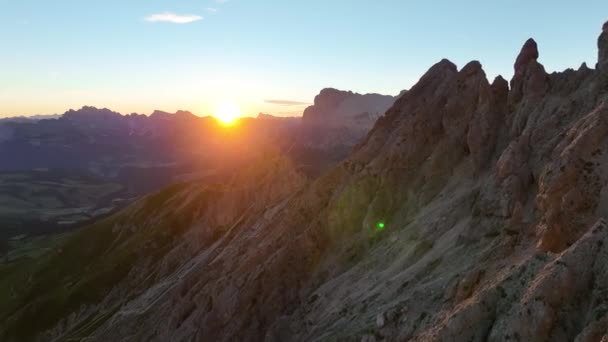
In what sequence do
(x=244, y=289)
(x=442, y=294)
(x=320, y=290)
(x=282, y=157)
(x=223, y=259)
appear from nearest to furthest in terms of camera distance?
(x=442, y=294)
(x=320, y=290)
(x=244, y=289)
(x=223, y=259)
(x=282, y=157)

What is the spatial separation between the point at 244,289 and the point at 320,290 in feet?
38.8

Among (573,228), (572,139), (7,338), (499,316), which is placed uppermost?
(572,139)

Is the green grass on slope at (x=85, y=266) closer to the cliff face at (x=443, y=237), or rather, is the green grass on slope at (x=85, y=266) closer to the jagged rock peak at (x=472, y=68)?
the cliff face at (x=443, y=237)

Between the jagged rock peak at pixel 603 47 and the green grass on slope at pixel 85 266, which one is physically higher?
the jagged rock peak at pixel 603 47

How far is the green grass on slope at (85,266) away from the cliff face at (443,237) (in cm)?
3470

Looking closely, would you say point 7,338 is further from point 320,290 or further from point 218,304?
point 320,290

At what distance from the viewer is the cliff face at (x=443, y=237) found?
2673 centimetres

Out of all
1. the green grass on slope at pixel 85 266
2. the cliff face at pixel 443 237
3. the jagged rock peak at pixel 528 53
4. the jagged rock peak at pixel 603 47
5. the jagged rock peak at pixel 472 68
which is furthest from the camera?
the green grass on slope at pixel 85 266

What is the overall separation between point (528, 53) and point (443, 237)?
29342 mm

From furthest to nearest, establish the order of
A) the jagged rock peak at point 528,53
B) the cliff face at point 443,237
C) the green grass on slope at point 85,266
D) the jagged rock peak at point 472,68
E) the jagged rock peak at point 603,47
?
the green grass on slope at point 85,266 < the jagged rock peak at point 472,68 < the jagged rock peak at point 528,53 < the jagged rock peak at point 603,47 < the cliff face at point 443,237

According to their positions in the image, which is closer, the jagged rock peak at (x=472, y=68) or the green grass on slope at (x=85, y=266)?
the jagged rock peak at (x=472, y=68)

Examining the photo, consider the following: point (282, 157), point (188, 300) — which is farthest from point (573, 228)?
point (282, 157)

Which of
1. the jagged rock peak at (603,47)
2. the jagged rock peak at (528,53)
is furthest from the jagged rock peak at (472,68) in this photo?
the jagged rock peak at (603,47)

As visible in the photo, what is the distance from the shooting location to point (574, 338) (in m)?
23.1
